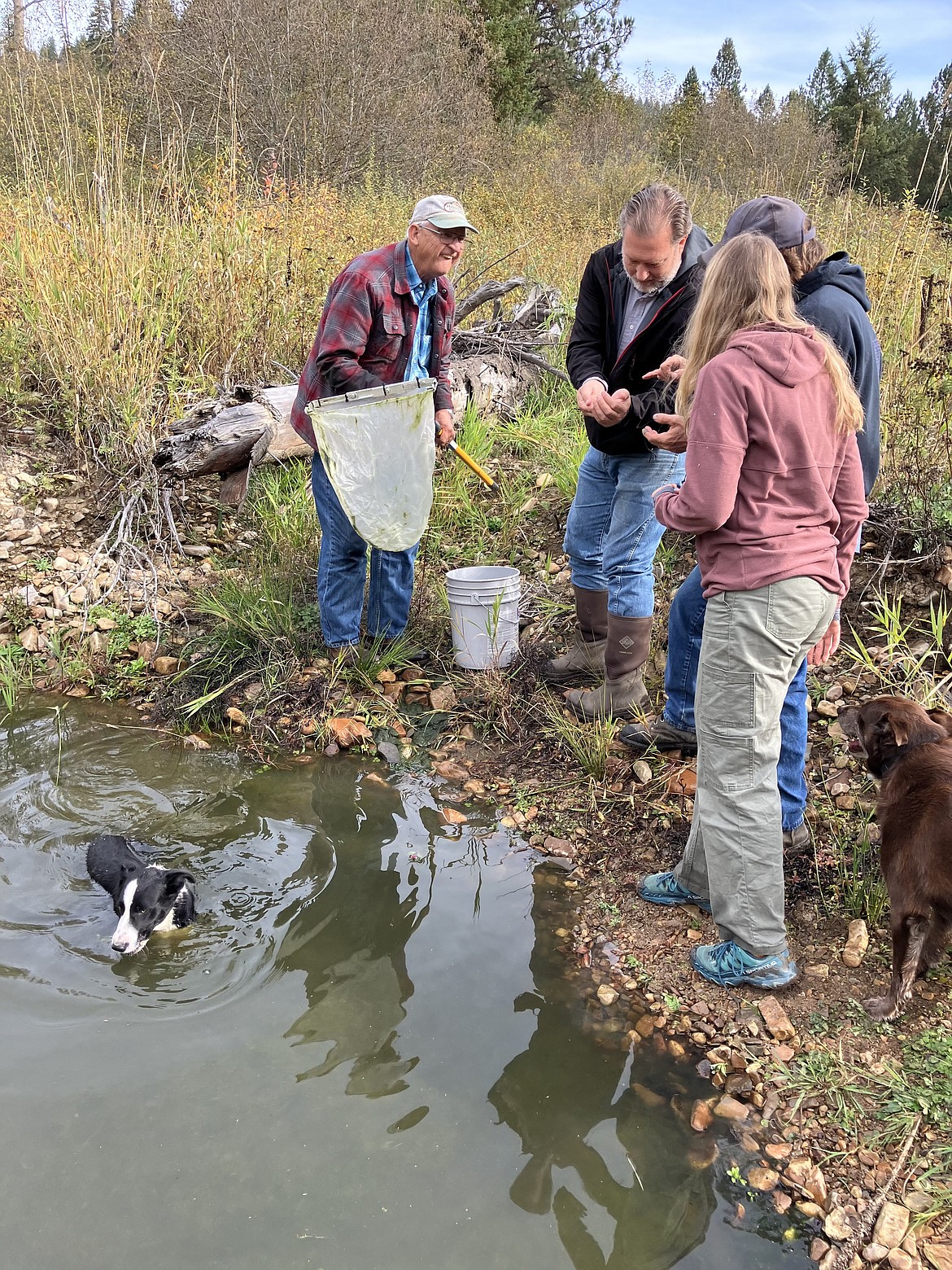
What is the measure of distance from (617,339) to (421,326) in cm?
103

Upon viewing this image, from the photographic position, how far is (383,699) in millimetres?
4445

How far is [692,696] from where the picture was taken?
11.9 ft

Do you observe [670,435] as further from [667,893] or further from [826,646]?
[667,893]

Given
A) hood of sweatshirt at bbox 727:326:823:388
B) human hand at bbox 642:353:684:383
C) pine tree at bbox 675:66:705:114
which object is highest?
pine tree at bbox 675:66:705:114

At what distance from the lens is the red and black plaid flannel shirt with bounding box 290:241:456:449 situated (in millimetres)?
3877

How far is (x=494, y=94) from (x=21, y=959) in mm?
19081

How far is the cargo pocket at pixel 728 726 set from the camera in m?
2.46

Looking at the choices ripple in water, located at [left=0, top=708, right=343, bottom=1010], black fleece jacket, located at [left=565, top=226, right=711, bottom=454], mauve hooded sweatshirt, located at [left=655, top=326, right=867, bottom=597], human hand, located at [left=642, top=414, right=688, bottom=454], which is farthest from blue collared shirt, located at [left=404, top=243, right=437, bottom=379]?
mauve hooded sweatshirt, located at [left=655, top=326, right=867, bottom=597]

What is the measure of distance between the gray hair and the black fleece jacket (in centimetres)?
21

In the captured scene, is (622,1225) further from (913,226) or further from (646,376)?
(913,226)

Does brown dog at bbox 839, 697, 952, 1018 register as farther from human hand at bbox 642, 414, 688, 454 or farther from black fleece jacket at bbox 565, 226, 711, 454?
black fleece jacket at bbox 565, 226, 711, 454

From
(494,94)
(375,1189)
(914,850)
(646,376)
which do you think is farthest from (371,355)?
(494,94)

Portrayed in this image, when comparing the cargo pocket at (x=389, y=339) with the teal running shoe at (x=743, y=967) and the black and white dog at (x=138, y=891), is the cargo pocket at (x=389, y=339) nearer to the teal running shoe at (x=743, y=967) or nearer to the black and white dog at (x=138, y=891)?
the black and white dog at (x=138, y=891)

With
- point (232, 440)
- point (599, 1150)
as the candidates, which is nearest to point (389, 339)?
point (232, 440)
